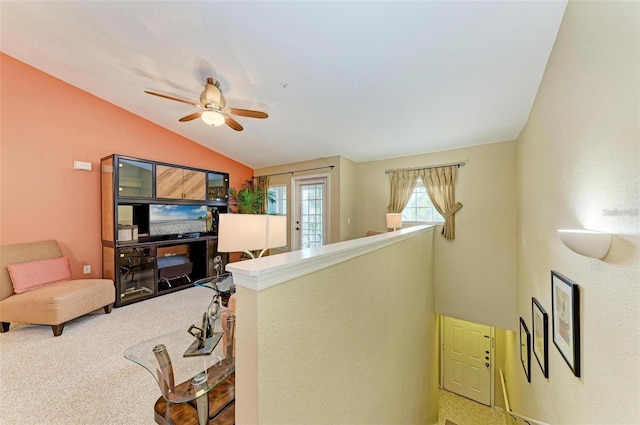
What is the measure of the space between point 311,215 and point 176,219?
8.43 feet

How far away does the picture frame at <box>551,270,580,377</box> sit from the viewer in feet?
4.38

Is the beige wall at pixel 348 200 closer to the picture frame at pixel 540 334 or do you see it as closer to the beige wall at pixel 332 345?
the beige wall at pixel 332 345

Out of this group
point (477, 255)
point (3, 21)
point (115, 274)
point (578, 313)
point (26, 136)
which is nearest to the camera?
point (578, 313)

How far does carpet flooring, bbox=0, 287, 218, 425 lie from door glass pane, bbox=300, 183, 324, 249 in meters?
2.56

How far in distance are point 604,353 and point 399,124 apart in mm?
2893

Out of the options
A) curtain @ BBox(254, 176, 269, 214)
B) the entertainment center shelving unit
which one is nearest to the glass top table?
the entertainment center shelving unit

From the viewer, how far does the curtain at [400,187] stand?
424cm

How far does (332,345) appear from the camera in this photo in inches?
45.6

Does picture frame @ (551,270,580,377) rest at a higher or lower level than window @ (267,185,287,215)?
lower

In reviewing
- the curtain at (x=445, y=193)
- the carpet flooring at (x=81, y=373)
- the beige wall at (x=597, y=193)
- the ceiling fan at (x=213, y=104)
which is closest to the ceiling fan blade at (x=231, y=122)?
the ceiling fan at (x=213, y=104)

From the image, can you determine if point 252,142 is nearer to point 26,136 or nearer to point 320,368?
point 26,136

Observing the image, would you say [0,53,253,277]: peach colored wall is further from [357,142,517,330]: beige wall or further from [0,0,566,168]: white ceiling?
[357,142,517,330]: beige wall

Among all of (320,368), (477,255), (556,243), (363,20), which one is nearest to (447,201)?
(477,255)

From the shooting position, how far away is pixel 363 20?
1.79 m
